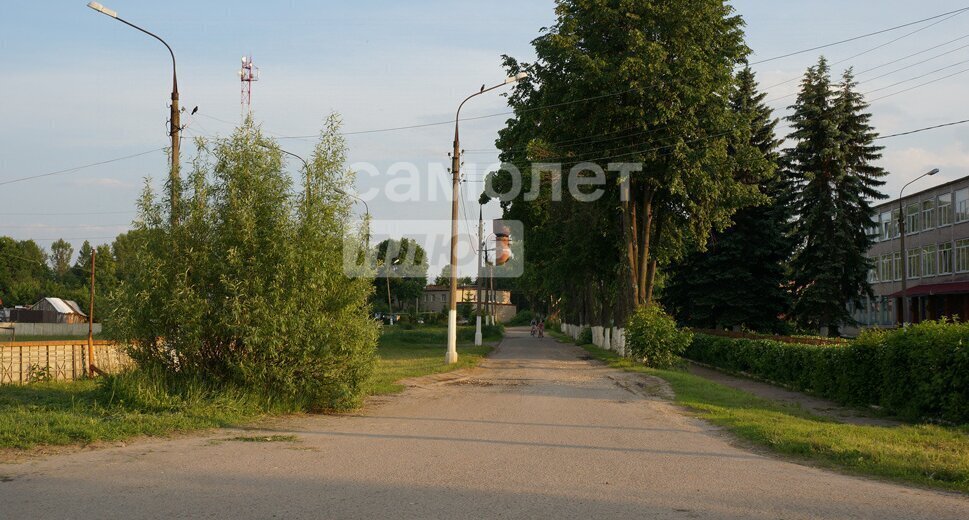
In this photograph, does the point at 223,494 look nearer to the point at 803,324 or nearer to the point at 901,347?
the point at 901,347

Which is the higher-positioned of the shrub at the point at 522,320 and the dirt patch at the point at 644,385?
the dirt patch at the point at 644,385

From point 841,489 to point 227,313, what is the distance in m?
9.75

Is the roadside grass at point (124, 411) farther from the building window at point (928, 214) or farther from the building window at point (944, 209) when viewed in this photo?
the building window at point (928, 214)

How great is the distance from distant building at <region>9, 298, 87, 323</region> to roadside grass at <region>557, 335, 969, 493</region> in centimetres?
6951

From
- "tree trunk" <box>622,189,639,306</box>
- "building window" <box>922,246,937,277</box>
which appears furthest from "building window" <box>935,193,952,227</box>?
"tree trunk" <box>622,189,639,306</box>

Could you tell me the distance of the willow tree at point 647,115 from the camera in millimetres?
30203

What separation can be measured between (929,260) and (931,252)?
0.84m

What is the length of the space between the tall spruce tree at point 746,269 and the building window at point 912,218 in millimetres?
24182

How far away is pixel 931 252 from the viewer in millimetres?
60469

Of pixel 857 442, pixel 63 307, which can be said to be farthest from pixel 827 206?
pixel 63 307

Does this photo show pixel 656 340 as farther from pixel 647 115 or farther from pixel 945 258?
pixel 945 258

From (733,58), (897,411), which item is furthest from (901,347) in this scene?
(733,58)

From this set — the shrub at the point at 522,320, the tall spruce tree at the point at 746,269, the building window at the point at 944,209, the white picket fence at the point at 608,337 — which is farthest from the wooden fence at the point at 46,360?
the shrub at the point at 522,320

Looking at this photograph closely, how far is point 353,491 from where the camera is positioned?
316 inches
